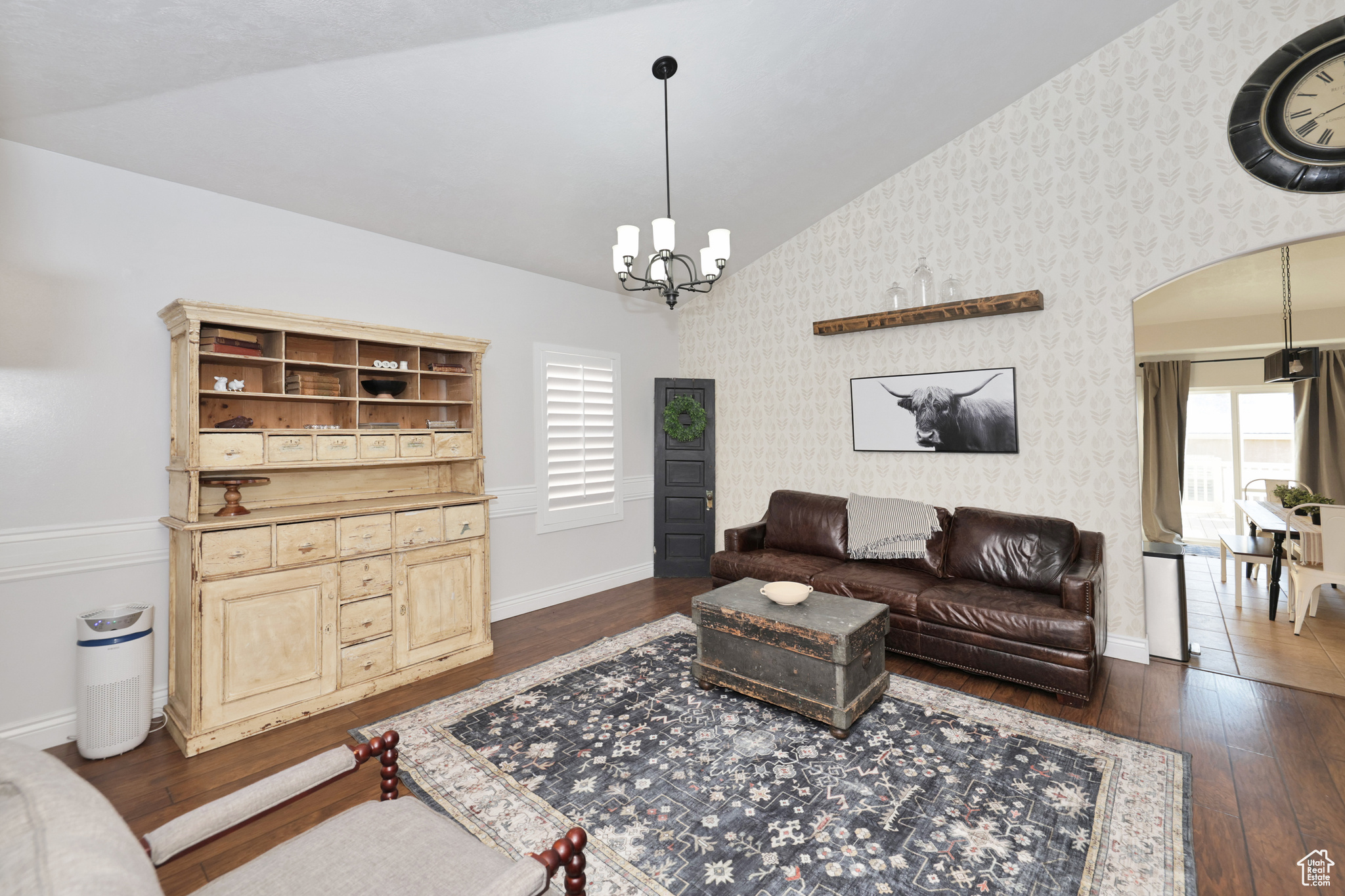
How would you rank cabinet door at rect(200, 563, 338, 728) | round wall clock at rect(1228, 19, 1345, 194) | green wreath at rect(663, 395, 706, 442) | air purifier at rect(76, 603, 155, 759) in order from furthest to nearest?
green wreath at rect(663, 395, 706, 442), round wall clock at rect(1228, 19, 1345, 194), cabinet door at rect(200, 563, 338, 728), air purifier at rect(76, 603, 155, 759)

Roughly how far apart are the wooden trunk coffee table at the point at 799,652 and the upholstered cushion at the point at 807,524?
4.41ft

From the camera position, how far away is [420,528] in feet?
11.6

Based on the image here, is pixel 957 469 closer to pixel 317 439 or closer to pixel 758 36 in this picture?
pixel 758 36

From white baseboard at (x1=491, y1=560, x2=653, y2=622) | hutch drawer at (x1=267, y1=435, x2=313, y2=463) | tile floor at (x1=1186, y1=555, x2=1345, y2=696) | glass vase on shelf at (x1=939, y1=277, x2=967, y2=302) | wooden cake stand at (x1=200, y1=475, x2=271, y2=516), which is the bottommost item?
tile floor at (x1=1186, y1=555, x2=1345, y2=696)

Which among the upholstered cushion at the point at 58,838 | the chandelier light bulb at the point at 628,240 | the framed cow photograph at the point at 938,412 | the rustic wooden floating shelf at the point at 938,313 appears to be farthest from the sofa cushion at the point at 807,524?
the upholstered cushion at the point at 58,838

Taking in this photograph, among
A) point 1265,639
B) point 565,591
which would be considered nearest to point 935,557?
point 1265,639

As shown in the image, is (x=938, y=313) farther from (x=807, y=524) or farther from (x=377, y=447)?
(x=377, y=447)

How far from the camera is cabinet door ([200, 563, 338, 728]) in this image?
2.76 metres

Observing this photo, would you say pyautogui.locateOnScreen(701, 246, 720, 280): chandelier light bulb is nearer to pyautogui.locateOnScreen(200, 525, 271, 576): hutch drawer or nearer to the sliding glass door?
pyautogui.locateOnScreen(200, 525, 271, 576): hutch drawer

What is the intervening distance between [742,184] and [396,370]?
2.87m

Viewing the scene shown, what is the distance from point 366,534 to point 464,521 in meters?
0.62

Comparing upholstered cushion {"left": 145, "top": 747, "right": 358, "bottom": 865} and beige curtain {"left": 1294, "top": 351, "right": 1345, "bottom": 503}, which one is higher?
beige curtain {"left": 1294, "top": 351, "right": 1345, "bottom": 503}

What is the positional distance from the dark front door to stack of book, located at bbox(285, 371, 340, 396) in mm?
3036

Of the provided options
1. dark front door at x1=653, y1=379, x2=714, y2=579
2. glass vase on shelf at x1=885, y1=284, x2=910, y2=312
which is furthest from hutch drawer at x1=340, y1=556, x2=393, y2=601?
glass vase on shelf at x1=885, y1=284, x2=910, y2=312
